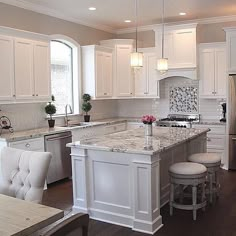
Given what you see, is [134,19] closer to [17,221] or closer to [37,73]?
[37,73]

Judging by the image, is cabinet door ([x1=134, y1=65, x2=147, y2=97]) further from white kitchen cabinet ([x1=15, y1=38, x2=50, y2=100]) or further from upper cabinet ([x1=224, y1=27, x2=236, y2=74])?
white kitchen cabinet ([x1=15, y1=38, x2=50, y2=100])

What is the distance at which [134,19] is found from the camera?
6.75 metres

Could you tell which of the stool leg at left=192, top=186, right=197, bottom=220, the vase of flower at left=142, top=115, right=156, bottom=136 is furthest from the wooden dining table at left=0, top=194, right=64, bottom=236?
the vase of flower at left=142, top=115, right=156, bottom=136

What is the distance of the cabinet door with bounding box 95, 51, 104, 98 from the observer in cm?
666

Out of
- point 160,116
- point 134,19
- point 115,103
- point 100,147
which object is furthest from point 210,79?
point 100,147

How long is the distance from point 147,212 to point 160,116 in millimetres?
4259

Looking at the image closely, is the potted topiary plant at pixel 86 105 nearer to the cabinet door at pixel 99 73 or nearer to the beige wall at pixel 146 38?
the cabinet door at pixel 99 73

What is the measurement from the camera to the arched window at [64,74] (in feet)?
20.5

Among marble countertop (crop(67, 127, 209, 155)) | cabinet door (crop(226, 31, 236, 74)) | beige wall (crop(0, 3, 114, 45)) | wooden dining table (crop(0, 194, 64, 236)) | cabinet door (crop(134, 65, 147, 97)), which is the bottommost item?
wooden dining table (crop(0, 194, 64, 236))

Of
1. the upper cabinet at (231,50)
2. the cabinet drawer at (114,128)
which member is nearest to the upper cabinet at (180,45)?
the upper cabinet at (231,50)

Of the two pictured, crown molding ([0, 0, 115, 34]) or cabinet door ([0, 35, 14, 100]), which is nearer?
cabinet door ([0, 35, 14, 100])

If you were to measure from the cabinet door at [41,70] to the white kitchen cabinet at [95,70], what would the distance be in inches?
53.8

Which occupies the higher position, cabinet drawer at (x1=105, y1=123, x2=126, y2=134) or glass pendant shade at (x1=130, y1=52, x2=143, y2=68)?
glass pendant shade at (x1=130, y1=52, x2=143, y2=68)

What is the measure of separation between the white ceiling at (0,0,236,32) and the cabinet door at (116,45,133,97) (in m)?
0.61
